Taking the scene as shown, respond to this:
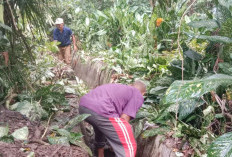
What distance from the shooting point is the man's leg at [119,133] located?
9.36 feet

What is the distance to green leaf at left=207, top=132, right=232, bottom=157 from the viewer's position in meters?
1.57

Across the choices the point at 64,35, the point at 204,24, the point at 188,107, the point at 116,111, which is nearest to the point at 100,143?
the point at 116,111

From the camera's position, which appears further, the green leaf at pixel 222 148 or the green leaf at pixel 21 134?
the green leaf at pixel 21 134

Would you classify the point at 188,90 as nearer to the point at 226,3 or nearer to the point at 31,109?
the point at 226,3

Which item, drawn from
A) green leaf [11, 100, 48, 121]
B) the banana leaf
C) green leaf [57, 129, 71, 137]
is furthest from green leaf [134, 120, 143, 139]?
the banana leaf

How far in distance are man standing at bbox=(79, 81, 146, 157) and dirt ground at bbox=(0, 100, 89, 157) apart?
1.34 ft

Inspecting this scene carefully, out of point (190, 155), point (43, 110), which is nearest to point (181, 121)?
point (190, 155)

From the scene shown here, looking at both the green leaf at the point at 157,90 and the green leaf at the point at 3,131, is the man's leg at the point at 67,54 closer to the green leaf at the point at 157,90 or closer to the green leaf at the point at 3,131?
the green leaf at the point at 157,90

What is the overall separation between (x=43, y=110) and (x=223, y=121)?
75.5 inches

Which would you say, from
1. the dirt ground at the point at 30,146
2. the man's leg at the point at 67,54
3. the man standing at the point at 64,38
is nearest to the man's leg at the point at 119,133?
the dirt ground at the point at 30,146

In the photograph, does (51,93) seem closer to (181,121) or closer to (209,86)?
(181,121)

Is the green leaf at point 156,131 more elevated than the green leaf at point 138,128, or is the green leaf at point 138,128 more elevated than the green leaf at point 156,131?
the green leaf at point 156,131

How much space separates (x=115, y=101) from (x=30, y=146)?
957mm

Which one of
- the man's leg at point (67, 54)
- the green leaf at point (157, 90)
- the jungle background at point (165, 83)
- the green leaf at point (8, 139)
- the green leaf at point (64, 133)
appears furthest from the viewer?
the man's leg at point (67, 54)
